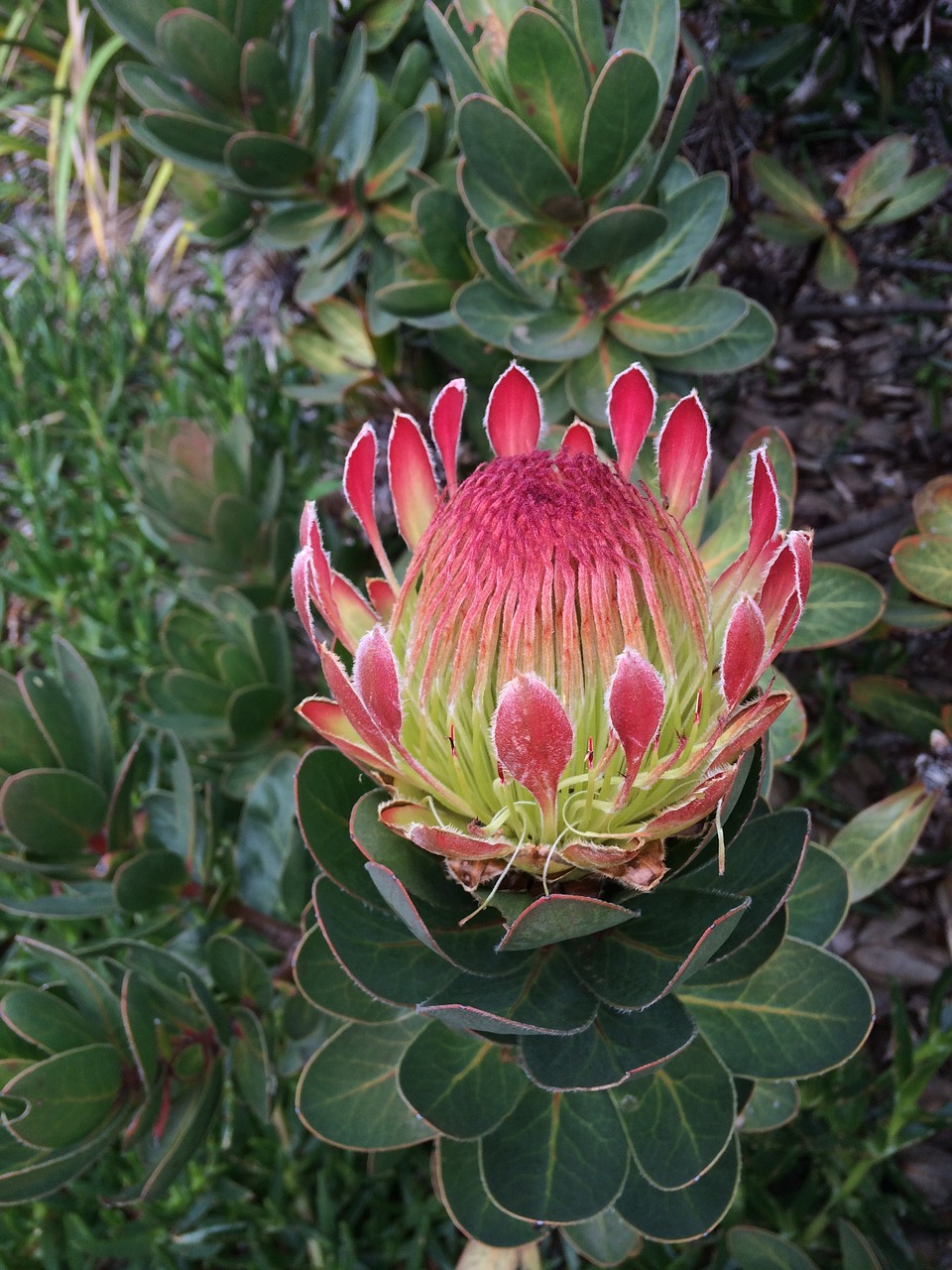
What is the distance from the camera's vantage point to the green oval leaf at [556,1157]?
766 mm

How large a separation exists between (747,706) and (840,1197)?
911 millimetres

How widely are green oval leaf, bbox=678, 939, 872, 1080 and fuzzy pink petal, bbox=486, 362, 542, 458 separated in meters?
0.51

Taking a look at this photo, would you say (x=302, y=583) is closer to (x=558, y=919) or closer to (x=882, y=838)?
(x=558, y=919)

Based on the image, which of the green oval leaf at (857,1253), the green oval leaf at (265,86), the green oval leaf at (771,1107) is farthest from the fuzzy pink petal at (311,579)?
the green oval leaf at (265,86)

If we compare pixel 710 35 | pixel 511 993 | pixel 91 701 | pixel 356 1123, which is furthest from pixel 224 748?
pixel 710 35

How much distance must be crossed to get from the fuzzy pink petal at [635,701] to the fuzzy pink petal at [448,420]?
11.6 inches

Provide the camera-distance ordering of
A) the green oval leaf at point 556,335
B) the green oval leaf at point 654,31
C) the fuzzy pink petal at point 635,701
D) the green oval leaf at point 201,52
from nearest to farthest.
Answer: the fuzzy pink petal at point 635,701
the green oval leaf at point 654,31
the green oval leaf at point 556,335
the green oval leaf at point 201,52

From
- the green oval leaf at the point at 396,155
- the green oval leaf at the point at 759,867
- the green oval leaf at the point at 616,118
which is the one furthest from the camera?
the green oval leaf at the point at 396,155

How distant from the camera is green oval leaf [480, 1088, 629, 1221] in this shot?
30.2 inches

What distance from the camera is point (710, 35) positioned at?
5.50 ft

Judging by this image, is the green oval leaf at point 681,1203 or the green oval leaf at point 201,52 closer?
the green oval leaf at point 681,1203

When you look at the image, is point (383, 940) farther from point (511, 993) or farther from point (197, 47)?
point (197, 47)

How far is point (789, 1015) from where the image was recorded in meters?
0.82

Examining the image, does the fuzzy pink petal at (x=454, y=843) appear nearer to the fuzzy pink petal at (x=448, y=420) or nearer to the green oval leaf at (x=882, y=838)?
the fuzzy pink petal at (x=448, y=420)
